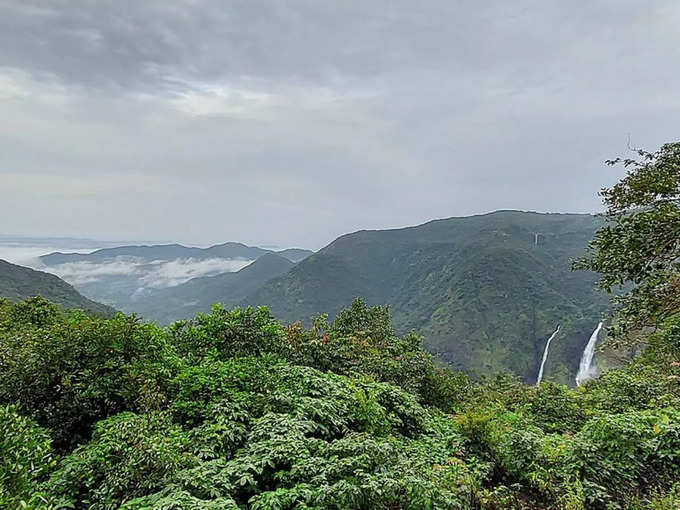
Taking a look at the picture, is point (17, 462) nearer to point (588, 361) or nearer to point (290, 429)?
point (290, 429)

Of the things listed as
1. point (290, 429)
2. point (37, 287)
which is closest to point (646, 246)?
point (290, 429)

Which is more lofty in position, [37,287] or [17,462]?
[17,462]

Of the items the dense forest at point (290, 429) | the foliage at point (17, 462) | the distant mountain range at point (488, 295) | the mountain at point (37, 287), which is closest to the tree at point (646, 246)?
the dense forest at point (290, 429)

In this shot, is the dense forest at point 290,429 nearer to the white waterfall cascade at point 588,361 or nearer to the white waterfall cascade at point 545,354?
the white waterfall cascade at point 588,361

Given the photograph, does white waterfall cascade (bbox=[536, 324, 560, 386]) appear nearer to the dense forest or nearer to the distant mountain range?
the distant mountain range

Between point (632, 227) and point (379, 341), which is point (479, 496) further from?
point (379, 341)

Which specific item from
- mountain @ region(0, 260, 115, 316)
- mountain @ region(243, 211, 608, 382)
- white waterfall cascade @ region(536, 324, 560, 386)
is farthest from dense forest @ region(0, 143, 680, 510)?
white waterfall cascade @ region(536, 324, 560, 386)
